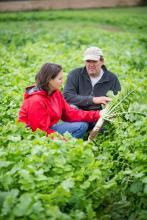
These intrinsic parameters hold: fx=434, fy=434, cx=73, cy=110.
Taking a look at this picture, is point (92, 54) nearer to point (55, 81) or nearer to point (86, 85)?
point (86, 85)

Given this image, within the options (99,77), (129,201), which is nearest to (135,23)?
(99,77)

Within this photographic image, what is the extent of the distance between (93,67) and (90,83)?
27 centimetres

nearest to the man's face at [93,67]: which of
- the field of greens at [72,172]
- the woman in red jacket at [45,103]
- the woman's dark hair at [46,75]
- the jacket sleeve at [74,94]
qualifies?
the jacket sleeve at [74,94]

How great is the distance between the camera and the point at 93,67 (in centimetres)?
596

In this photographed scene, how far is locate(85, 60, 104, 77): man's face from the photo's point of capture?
5.93 metres

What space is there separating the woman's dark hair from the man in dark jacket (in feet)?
3.65

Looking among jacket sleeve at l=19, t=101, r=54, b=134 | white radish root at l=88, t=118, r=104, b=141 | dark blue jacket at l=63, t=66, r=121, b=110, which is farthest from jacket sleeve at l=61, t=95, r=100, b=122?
jacket sleeve at l=19, t=101, r=54, b=134

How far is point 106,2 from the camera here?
92.2 feet

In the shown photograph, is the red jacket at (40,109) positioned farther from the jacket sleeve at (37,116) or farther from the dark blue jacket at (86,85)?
the dark blue jacket at (86,85)

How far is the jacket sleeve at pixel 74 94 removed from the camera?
5855mm

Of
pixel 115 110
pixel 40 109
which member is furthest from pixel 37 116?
pixel 115 110

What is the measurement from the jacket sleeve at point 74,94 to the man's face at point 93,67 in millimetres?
227

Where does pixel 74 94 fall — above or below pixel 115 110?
above

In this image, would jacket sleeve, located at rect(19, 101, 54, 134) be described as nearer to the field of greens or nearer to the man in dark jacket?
the field of greens
